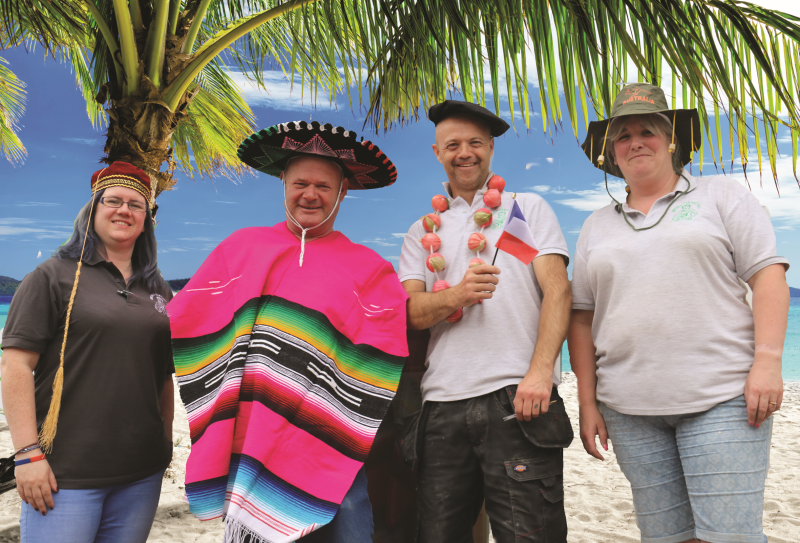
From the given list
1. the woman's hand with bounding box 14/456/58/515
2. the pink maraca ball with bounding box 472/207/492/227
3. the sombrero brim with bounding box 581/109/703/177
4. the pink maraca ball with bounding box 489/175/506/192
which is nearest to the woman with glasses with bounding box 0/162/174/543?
the woman's hand with bounding box 14/456/58/515

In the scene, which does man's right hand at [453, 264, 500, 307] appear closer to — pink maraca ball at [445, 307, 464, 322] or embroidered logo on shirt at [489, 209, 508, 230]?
pink maraca ball at [445, 307, 464, 322]

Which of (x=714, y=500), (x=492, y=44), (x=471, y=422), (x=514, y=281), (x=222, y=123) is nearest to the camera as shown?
(x=714, y=500)

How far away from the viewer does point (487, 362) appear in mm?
1988

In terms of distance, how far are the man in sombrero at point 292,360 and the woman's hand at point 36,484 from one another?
23.0 inches

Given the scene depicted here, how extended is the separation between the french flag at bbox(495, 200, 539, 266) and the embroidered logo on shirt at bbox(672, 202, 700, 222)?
538 mm

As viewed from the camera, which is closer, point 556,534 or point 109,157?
point 556,534

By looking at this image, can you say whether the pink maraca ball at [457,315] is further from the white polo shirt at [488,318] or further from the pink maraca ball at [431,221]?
the pink maraca ball at [431,221]

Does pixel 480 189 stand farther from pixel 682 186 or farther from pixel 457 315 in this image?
pixel 682 186

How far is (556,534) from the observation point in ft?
6.25

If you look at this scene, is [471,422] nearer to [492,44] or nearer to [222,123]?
[492,44]

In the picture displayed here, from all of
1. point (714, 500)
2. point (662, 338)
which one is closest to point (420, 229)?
point (662, 338)

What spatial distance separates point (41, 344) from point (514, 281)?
191 cm

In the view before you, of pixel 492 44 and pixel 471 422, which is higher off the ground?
pixel 492 44

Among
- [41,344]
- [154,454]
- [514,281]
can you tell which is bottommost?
[154,454]
